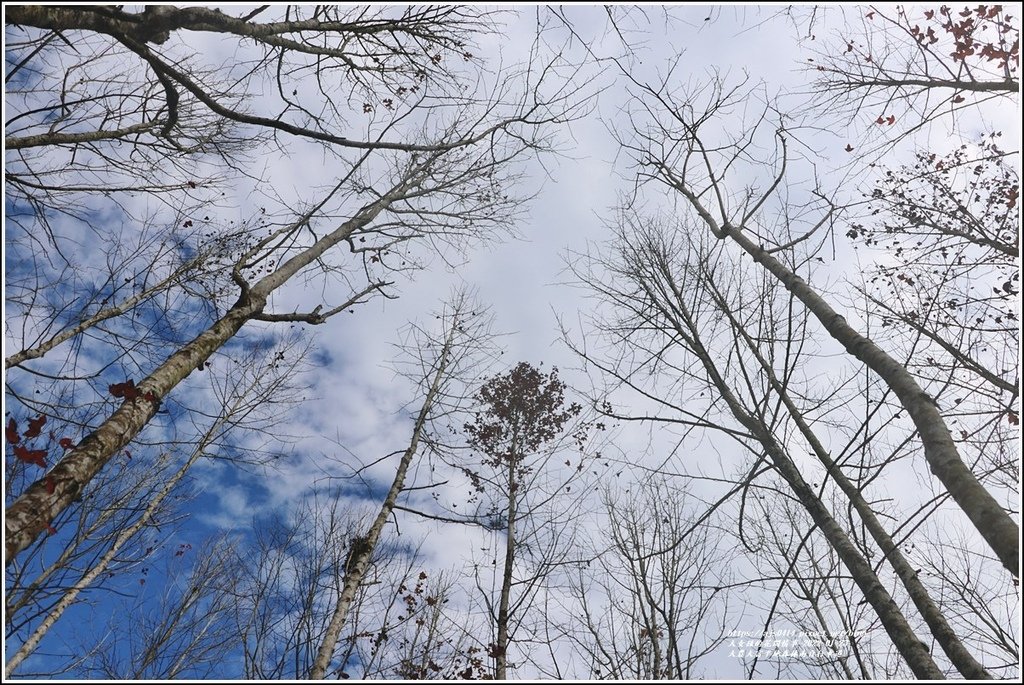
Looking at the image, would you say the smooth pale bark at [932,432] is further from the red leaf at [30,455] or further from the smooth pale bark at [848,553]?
the red leaf at [30,455]

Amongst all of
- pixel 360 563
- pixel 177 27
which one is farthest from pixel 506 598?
pixel 177 27

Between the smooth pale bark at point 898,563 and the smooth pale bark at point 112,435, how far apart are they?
119 inches

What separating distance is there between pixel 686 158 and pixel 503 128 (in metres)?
1.81

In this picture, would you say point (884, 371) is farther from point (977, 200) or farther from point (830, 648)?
point (830, 648)

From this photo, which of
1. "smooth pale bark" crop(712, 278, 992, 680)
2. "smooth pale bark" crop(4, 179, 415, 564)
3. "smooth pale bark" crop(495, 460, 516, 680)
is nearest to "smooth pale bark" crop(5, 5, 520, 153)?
"smooth pale bark" crop(4, 179, 415, 564)

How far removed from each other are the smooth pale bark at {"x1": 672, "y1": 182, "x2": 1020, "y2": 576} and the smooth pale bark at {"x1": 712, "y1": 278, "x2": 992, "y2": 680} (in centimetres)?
39

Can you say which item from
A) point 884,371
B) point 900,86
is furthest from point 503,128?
point 900,86

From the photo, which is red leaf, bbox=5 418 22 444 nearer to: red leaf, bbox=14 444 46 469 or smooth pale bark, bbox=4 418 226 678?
red leaf, bbox=14 444 46 469

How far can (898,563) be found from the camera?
3568mm

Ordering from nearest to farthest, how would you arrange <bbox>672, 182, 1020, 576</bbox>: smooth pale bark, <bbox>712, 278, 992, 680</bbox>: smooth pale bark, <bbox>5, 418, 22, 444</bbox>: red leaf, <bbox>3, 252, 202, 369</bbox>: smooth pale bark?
<bbox>672, 182, 1020, 576</bbox>: smooth pale bark → <bbox>5, 418, 22, 444</bbox>: red leaf → <bbox>712, 278, 992, 680</bbox>: smooth pale bark → <bbox>3, 252, 202, 369</bbox>: smooth pale bark

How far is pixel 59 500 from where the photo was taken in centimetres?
216

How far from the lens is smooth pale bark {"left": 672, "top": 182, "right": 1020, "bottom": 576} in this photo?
6.66 feet

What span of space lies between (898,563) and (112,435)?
4.74 metres

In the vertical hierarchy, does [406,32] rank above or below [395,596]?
above
